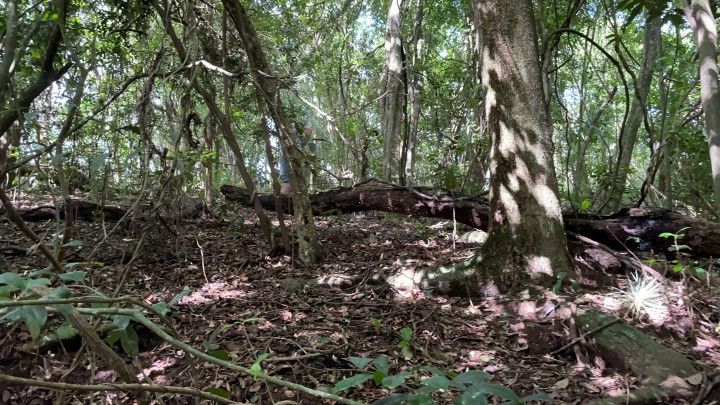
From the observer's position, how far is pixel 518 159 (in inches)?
142

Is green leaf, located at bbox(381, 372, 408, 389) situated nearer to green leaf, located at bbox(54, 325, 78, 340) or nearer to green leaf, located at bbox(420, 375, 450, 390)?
green leaf, located at bbox(420, 375, 450, 390)

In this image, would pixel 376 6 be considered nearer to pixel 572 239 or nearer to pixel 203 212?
pixel 203 212

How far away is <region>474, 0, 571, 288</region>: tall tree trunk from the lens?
3547 mm

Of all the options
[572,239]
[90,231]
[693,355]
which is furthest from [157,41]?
[693,355]

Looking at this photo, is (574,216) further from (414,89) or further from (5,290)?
(414,89)

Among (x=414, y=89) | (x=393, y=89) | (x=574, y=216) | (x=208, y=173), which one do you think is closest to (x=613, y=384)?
(x=574, y=216)

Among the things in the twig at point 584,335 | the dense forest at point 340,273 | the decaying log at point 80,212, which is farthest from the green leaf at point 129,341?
the decaying log at point 80,212

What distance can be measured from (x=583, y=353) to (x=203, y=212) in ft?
16.7

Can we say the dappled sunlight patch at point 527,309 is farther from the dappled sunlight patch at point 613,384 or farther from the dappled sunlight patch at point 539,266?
the dappled sunlight patch at point 613,384

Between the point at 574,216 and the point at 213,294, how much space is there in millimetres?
3293

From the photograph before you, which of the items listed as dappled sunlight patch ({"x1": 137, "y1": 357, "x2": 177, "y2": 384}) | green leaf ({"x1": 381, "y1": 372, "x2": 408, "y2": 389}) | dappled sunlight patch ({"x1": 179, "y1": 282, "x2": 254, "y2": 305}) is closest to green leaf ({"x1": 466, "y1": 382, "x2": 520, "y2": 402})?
green leaf ({"x1": 381, "y1": 372, "x2": 408, "y2": 389})

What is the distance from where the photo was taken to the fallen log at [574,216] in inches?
161

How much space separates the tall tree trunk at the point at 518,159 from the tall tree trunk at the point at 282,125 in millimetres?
1665

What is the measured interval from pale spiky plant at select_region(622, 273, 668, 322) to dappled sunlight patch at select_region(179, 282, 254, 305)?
2756 millimetres
